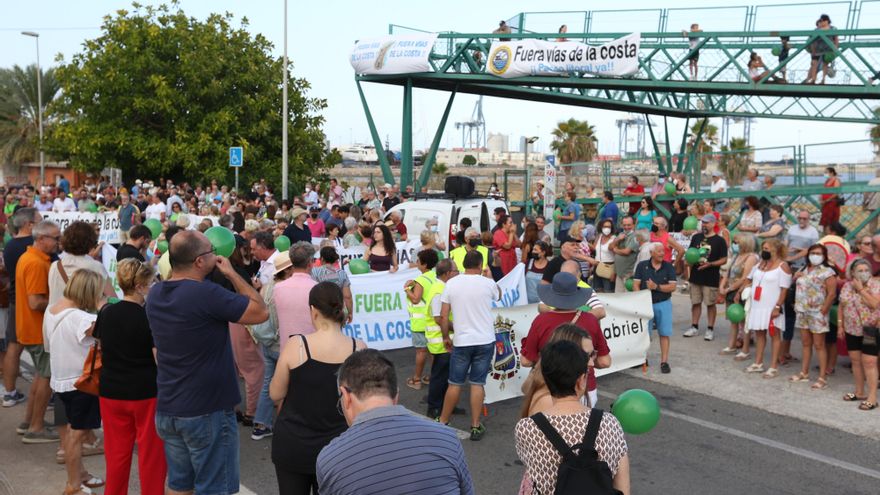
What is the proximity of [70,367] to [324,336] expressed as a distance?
8.20 feet

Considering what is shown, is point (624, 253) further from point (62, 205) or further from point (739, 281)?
point (62, 205)

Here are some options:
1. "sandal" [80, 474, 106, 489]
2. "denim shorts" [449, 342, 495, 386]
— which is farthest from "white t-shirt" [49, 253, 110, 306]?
"denim shorts" [449, 342, 495, 386]

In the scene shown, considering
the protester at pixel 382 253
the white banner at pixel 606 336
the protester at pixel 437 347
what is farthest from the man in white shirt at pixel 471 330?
the protester at pixel 382 253

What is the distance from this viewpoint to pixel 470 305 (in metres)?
6.66

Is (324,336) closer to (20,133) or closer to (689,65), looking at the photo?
(689,65)

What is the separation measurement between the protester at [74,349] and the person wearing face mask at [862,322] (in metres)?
7.22

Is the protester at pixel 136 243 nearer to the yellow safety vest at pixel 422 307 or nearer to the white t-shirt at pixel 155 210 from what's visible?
the yellow safety vest at pixel 422 307

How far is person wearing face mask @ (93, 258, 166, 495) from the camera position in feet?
15.5

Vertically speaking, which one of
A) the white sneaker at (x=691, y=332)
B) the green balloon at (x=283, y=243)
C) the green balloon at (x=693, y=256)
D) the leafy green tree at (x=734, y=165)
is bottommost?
the white sneaker at (x=691, y=332)

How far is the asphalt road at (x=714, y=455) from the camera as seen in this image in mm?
5953

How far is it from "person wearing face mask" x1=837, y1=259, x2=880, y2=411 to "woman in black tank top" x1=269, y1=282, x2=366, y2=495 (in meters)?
6.11

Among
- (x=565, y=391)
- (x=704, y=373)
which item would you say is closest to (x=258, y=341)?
(x=565, y=391)

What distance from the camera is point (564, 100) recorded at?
1006 inches

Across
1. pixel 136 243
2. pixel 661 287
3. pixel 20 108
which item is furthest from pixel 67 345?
pixel 20 108
